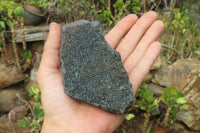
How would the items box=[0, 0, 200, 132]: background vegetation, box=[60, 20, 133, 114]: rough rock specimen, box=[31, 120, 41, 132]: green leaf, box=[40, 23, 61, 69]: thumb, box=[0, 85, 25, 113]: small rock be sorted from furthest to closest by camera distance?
box=[0, 85, 25, 113]: small rock < box=[0, 0, 200, 132]: background vegetation < box=[31, 120, 41, 132]: green leaf < box=[40, 23, 61, 69]: thumb < box=[60, 20, 133, 114]: rough rock specimen

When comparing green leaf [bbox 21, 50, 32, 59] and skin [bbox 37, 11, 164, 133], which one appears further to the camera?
green leaf [bbox 21, 50, 32, 59]

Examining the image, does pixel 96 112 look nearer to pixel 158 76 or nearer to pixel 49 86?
pixel 49 86

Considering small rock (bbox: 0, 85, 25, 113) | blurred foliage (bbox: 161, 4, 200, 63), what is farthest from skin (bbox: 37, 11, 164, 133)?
small rock (bbox: 0, 85, 25, 113)

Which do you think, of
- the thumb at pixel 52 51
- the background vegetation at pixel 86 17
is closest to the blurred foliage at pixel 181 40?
the background vegetation at pixel 86 17

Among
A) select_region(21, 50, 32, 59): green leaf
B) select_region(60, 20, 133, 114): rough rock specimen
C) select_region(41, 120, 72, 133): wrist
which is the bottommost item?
select_region(41, 120, 72, 133): wrist

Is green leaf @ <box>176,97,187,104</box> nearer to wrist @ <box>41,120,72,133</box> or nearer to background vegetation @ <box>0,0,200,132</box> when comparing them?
background vegetation @ <box>0,0,200,132</box>
